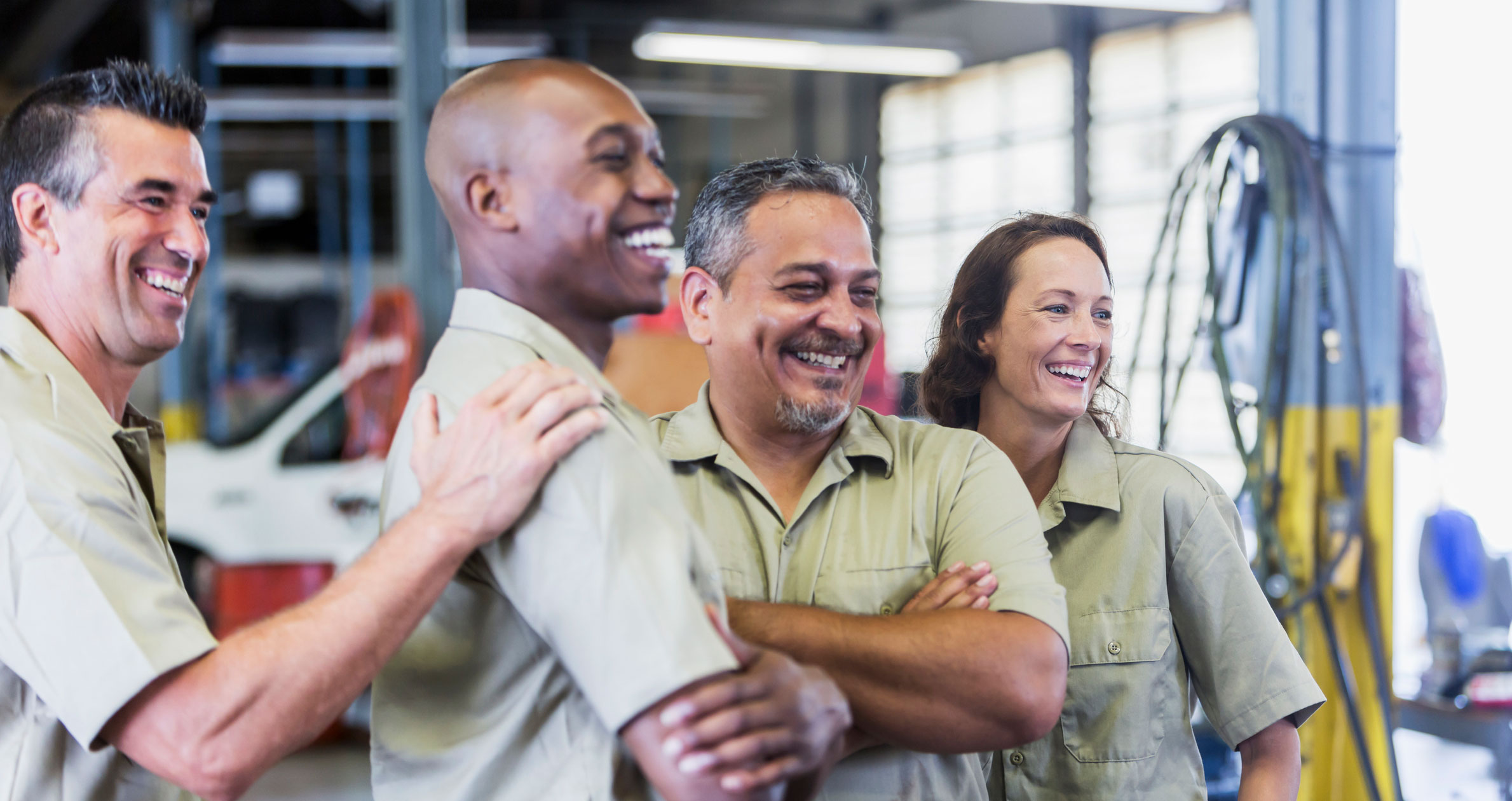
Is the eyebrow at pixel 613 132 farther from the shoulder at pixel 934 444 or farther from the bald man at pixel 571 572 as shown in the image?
the shoulder at pixel 934 444

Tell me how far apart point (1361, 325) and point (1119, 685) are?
1785 millimetres

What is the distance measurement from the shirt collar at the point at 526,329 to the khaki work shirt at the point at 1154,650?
2.71ft

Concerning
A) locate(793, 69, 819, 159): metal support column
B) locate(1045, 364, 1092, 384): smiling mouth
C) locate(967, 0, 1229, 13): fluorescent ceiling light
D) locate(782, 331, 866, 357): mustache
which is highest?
locate(793, 69, 819, 159): metal support column

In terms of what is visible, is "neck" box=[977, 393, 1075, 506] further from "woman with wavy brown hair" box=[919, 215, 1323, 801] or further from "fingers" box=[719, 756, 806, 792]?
"fingers" box=[719, 756, 806, 792]

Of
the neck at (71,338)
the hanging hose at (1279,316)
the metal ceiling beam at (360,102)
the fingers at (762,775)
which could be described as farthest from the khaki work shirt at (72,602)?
the metal ceiling beam at (360,102)

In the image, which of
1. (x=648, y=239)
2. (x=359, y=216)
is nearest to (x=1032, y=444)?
(x=648, y=239)

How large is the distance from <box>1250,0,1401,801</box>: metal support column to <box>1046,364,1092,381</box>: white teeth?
56.2 inches

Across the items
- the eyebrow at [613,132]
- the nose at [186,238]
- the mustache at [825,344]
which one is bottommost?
the mustache at [825,344]

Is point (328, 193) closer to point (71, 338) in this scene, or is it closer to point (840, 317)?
point (71, 338)

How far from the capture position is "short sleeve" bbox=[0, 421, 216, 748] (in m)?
1.12

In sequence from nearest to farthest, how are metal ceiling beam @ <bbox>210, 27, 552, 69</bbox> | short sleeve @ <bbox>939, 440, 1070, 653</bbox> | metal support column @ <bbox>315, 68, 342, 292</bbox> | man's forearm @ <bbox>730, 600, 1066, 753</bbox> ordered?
man's forearm @ <bbox>730, 600, 1066, 753</bbox>
short sleeve @ <bbox>939, 440, 1070, 653</bbox>
metal ceiling beam @ <bbox>210, 27, 552, 69</bbox>
metal support column @ <bbox>315, 68, 342, 292</bbox>

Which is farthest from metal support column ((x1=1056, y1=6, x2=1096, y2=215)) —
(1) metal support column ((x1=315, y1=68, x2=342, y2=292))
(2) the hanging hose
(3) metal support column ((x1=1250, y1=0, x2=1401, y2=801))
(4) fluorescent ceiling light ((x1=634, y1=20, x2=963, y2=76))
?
(2) the hanging hose

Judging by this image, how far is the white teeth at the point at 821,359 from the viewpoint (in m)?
1.59

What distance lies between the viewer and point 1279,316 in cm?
293
